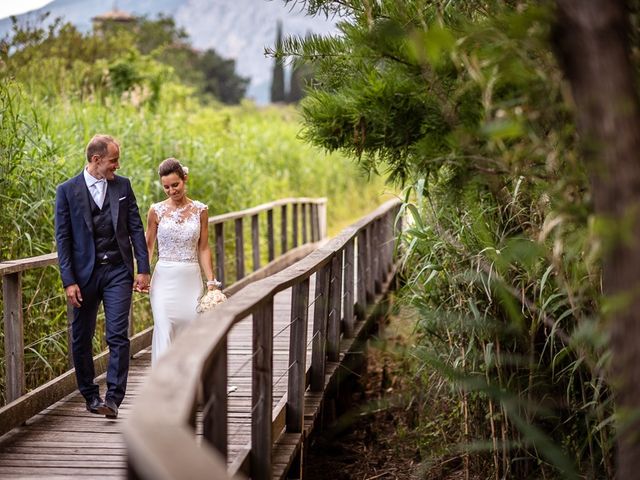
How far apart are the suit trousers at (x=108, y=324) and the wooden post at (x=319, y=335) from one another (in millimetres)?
1117

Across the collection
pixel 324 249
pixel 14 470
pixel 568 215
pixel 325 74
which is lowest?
pixel 14 470

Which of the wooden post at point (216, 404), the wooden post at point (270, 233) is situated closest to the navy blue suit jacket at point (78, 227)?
the wooden post at point (216, 404)

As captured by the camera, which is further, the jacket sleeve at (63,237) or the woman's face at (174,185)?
the woman's face at (174,185)

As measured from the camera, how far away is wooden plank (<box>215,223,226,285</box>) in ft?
33.1

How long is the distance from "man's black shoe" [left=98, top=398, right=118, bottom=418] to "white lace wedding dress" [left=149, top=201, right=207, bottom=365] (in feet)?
1.53

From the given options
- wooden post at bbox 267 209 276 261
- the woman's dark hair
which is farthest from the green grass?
the woman's dark hair

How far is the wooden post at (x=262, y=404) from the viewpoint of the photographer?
407 cm

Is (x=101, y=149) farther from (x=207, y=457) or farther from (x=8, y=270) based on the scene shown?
(x=207, y=457)

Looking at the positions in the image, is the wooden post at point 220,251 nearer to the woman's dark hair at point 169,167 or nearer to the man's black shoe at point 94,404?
the woman's dark hair at point 169,167

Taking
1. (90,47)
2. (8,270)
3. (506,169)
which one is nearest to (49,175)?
(8,270)

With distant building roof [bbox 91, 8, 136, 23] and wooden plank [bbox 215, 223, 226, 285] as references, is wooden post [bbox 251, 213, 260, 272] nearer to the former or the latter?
wooden plank [bbox 215, 223, 226, 285]

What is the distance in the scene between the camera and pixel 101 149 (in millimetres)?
5453

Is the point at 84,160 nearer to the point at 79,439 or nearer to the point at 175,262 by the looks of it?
the point at 175,262

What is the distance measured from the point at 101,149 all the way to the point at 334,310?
211cm
